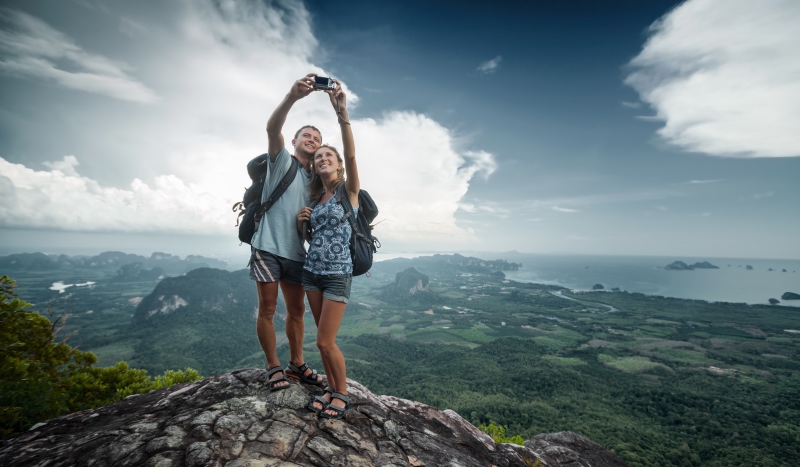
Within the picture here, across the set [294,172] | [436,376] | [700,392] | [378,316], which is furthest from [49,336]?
[378,316]

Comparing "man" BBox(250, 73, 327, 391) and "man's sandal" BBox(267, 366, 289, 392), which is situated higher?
"man" BBox(250, 73, 327, 391)

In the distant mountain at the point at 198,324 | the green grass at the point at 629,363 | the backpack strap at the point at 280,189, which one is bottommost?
the distant mountain at the point at 198,324

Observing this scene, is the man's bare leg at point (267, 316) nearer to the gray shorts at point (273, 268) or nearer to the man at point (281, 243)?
the man at point (281, 243)

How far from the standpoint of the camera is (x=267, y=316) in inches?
157

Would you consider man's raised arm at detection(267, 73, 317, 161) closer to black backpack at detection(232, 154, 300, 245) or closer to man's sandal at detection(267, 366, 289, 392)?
black backpack at detection(232, 154, 300, 245)

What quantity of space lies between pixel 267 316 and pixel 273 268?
0.73 metres

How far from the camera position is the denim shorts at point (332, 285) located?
3564 mm

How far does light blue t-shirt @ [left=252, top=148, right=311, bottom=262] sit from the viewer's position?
3.83 m

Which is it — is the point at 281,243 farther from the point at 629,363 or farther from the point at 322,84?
the point at 629,363

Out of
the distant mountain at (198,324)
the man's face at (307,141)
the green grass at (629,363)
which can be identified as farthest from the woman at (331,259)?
the green grass at (629,363)

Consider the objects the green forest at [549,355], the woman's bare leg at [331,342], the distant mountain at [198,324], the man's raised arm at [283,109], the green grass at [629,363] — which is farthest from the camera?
the distant mountain at [198,324]

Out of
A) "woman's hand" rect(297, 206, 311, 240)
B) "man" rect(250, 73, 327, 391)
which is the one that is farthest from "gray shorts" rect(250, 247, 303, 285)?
"woman's hand" rect(297, 206, 311, 240)

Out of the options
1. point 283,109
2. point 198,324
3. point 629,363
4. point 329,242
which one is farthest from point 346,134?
point 198,324

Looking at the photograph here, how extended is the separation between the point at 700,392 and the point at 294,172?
93.8 m
